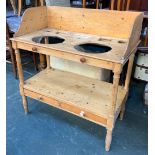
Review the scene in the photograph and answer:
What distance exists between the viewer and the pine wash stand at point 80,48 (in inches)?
58.2

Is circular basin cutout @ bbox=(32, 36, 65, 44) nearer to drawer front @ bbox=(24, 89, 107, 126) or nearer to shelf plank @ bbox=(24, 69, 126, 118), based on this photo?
shelf plank @ bbox=(24, 69, 126, 118)

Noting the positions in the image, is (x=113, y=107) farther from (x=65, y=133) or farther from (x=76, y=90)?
(x=65, y=133)

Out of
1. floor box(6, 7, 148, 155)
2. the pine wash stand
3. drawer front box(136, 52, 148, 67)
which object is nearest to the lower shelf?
the pine wash stand

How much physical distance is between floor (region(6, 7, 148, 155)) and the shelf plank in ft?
1.20

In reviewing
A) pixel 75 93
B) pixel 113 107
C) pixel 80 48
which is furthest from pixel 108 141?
pixel 80 48

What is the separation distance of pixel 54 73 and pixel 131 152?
1.18m

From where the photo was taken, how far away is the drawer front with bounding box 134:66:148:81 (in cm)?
243

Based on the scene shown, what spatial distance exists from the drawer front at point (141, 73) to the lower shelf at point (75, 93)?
0.73 meters

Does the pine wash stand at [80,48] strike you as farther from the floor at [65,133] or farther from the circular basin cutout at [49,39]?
the floor at [65,133]

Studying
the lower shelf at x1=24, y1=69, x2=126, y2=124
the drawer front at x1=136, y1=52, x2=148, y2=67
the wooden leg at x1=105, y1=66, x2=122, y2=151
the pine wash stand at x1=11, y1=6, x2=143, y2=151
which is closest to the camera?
the wooden leg at x1=105, y1=66, x2=122, y2=151

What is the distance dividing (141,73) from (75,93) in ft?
3.76

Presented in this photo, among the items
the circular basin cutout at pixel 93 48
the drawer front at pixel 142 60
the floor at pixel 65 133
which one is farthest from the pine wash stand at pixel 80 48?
the drawer front at pixel 142 60

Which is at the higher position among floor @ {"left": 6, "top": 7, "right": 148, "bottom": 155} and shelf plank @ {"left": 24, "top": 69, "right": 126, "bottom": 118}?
shelf plank @ {"left": 24, "top": 69, "right": 126, "bottom": 118}
